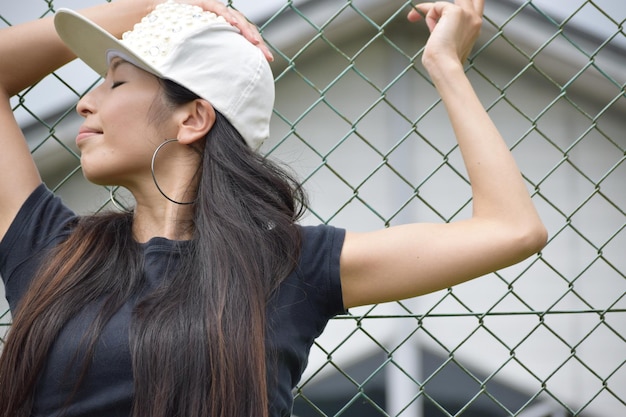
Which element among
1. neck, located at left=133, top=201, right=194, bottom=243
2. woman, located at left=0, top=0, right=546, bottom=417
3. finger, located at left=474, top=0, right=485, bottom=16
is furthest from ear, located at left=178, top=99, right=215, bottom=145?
finger, located at left=474, top=0, right=485, bottom=16

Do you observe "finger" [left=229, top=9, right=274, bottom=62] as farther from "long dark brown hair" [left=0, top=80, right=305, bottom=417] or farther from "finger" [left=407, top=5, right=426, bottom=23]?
"finger" [left=407, top=5, right=426, bottom=23]

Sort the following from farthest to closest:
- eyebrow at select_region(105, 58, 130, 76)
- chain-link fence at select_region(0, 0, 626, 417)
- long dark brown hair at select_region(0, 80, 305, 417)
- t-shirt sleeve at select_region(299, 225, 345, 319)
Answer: chain-link fence at select_region(0, 0, 626, 417)
eyebrow at select_region(105, 58, 130, 76)
t-shirt sleeve at select_region(299, 225, 345, 319)
long dark brown hair at select_region(0, 80, 305, 417)

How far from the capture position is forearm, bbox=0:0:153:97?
1.92 m

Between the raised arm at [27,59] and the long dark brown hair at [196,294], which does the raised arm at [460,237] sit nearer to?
the long dark brown hair at [196,294]

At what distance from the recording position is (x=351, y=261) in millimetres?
1678

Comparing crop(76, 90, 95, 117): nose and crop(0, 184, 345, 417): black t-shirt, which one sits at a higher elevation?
crop(76, 90, 95, 117): nose

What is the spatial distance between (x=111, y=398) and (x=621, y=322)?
386cm

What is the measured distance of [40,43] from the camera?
1938 mm

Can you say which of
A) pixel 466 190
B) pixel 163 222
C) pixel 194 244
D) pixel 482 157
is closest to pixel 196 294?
pixel 194 244

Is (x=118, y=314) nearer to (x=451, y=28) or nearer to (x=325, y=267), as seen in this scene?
(x=325, y=267)

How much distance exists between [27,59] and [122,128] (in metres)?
0.34

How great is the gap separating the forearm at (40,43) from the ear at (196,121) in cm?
31

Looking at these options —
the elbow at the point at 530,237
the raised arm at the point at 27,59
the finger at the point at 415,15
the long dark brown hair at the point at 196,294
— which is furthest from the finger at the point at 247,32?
the elbow at the point at 530,237

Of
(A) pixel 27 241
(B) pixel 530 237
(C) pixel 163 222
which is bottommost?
(A) pixel 27 241
